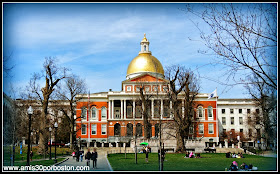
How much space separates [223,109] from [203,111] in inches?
429

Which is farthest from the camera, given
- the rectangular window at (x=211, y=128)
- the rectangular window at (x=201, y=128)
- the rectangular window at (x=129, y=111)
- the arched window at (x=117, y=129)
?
the rectangular window at (x=129, y=111)

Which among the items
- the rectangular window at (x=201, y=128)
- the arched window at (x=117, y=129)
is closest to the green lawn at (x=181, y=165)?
the arched window at (x=117, y=129)

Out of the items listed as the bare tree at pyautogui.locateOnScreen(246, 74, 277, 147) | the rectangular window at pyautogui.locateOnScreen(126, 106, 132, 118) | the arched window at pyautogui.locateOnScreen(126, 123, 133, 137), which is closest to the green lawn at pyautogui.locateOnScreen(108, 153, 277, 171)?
the bare tree at pyautogui.locateOnScreen(246, 74, 277, 147)

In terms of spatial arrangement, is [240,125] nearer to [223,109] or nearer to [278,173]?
[223,109]

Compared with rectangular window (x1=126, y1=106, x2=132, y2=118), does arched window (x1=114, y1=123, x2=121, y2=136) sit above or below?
below

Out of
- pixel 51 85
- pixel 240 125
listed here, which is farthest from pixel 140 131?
pixel 51 85

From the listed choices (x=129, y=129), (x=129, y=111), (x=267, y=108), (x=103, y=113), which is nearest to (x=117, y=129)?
(x=129, y=129)

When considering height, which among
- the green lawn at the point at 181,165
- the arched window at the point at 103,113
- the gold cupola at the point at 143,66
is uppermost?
the gold cupola at the point at 143,66

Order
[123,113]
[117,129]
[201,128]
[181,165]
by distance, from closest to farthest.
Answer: [181,165] → [117,129] → [123,113] → [201,128]

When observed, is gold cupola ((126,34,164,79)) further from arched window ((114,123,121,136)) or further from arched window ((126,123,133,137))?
arched window ((126,123,133,137))

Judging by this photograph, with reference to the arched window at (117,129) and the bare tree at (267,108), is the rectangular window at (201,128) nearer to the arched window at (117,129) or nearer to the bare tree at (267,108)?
the arched window at (117,129)

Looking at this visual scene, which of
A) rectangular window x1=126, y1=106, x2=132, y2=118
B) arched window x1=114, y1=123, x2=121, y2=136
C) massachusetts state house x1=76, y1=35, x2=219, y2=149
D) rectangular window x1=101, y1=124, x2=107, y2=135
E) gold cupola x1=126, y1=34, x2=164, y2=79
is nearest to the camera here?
arched window x1=114, y1=123, x2=121, y2=136

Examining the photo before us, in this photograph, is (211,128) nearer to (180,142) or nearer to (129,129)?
(129,129)

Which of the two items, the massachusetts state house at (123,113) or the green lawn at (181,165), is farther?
the massachusetts state house at (123,113)
